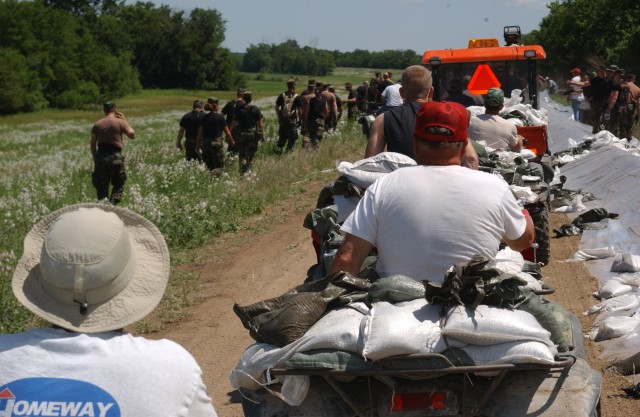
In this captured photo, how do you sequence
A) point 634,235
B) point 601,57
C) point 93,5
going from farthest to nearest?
point 93,5 → point 601,57 → point 634,235

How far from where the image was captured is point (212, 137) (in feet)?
61.9

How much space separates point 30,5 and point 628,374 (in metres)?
77.4

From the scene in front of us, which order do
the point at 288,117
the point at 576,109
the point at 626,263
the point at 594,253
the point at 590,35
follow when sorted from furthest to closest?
the point at 590,35
the point at 576,109
the point at 288,117
the point at 594,253
the point at 626,263

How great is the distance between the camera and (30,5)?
77.8m

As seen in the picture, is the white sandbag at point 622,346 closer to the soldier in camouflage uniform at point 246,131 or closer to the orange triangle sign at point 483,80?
the orange triangle sign at point 483,80

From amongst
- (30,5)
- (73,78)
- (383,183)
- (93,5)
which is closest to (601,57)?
(383,183)

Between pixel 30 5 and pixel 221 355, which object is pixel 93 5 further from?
pixel 221 355

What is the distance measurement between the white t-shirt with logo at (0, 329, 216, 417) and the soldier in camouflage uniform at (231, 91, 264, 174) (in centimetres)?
1776

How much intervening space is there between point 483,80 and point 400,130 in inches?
321

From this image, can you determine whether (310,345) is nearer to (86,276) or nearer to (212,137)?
(86,276)

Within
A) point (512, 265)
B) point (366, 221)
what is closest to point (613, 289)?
point (512, 265)

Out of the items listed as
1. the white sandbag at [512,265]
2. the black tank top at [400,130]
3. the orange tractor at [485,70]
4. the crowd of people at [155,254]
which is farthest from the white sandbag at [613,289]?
the orange tractor at [485,70]

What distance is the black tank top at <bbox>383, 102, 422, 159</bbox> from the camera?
7.20m

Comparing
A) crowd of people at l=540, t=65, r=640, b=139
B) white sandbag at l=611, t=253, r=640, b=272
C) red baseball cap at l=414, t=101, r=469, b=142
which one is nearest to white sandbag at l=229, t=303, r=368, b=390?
red baseball cap at l=414, t=101, r=469, b=142
